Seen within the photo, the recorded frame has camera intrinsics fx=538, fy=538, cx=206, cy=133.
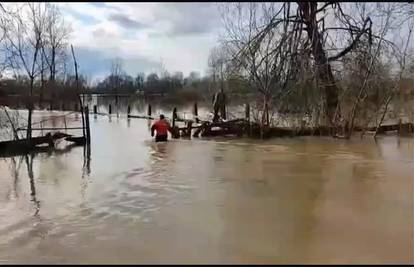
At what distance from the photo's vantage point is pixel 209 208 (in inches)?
354

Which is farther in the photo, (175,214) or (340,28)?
(340,28)

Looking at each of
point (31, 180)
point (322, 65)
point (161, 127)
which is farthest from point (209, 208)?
point (322, 65)

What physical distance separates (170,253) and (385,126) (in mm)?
18410

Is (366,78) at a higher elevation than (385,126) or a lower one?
higher

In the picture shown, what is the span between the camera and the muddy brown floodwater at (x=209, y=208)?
673 cm

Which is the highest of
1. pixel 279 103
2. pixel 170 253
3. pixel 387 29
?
Answer: pixel 387 29

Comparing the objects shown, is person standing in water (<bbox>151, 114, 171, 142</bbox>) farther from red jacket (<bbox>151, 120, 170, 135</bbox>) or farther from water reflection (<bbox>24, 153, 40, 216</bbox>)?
water reflection (<bbox>24, 153, 40, 216</bbox>)

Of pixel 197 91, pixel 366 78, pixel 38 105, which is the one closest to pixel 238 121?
pixel 366 78

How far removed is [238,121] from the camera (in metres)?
21.9

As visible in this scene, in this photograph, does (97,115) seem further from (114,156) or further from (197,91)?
(114,156)

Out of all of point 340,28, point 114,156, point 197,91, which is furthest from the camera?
point 197,91

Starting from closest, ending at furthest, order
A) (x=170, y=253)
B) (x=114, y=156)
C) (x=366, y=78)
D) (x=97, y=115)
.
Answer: (x=170, y=253), (x=114, y=156), (x=366, y=78), (x=97, y=115)

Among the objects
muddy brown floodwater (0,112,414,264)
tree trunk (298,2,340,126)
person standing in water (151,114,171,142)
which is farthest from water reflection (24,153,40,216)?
tree trunk (298,2,340,126)

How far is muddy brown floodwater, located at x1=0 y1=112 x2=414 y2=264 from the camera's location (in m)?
6.73
